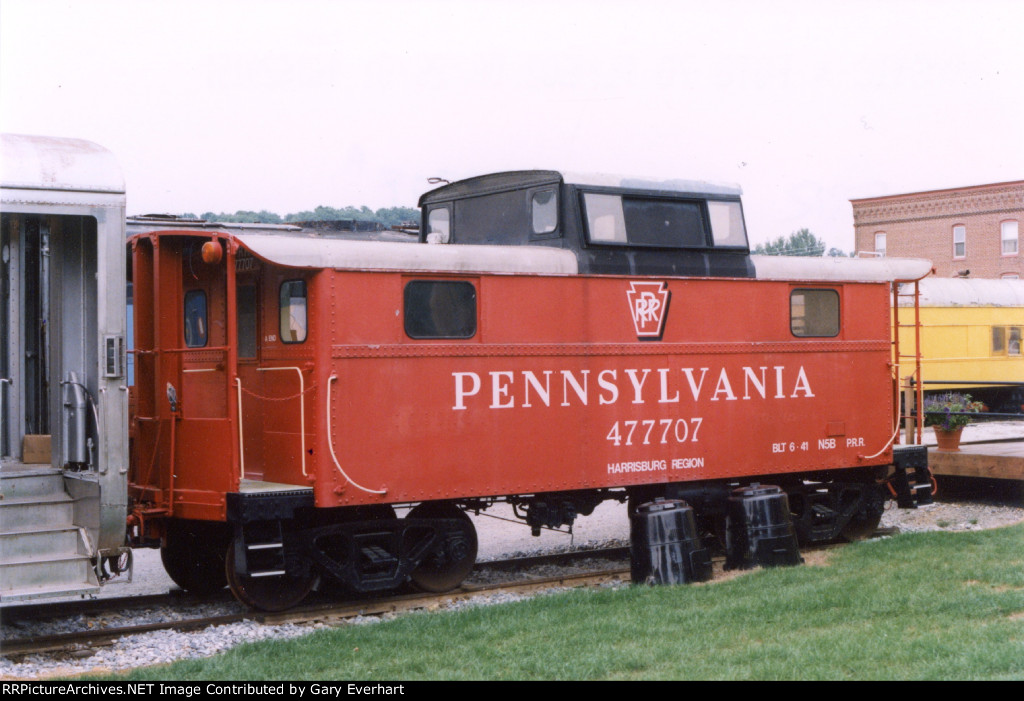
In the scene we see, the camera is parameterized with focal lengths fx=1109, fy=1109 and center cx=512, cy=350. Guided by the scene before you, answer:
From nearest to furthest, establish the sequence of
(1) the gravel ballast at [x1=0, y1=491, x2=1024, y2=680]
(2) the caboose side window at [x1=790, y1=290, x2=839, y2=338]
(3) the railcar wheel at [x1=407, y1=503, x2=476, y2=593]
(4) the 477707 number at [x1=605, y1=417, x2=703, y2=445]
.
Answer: (1) the gravel ballast at [x1=0, y1=491, x2=1024, y2=680] < (3) the railcar wheel at [x1=407, y1=503, x2=476, y2=593] < (4) the 477707 number at [x1=605, y1=417, x2=703, y2=445] < (2) the caboose side window at [x1=790, y1=290, x2=839, y2=338]

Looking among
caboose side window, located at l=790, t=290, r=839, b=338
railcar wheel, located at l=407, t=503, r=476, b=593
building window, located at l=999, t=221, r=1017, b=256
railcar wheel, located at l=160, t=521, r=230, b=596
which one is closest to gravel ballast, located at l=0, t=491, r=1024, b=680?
railcar wheel, located at l=407, t=503, r=476, b=593

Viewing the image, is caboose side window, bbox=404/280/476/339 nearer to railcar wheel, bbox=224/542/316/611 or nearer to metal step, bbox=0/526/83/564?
railcar wheel, bbox=224/542/316/611

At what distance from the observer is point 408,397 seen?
9422 mm

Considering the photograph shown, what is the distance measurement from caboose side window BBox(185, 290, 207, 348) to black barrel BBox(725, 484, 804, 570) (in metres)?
5.29

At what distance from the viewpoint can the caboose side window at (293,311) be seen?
9.32 m

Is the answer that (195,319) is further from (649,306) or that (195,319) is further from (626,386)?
(649,306)

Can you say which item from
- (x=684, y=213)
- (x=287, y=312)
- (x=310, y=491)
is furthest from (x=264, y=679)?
(x=684, y=213)

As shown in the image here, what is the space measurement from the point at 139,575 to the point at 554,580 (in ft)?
14.9

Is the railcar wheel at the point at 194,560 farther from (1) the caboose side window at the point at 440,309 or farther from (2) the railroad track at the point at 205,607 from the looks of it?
(1) the caboose side window at the point at 440,309

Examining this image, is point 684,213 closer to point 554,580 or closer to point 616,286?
point 616,286

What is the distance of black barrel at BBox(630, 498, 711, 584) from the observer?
9953 mm

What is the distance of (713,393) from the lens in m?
11.1

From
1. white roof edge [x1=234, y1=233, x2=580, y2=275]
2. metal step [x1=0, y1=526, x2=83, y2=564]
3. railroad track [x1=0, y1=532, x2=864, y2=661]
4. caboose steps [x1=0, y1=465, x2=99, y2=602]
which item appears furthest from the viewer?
white roof edge [x1=234, y1=233, x2=580, y2=275]

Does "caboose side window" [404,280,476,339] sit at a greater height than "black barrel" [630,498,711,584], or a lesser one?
greater
